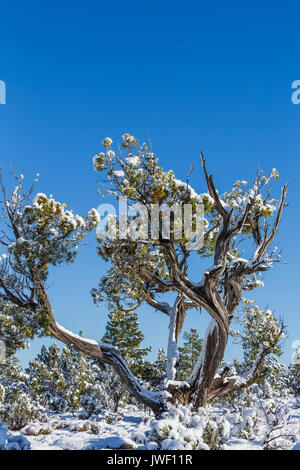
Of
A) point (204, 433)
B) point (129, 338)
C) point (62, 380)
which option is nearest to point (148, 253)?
point (204, 433)

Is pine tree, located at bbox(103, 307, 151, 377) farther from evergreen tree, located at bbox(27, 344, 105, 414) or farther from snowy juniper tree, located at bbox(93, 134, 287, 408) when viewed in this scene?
snowy juniper tree, located at bbox(93, 134, 287, 408)

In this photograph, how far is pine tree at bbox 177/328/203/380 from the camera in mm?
30438

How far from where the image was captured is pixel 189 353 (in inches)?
1229

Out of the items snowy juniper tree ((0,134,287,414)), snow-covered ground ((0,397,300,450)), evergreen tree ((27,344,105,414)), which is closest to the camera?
snow-covered ground ((0,397,300,450))

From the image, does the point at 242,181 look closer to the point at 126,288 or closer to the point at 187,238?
the point at 187,238

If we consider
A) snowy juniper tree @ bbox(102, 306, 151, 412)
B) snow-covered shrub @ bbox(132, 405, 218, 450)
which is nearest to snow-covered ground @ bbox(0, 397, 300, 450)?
snow-covered shrub @ bbox(132, 405, 218, 450)

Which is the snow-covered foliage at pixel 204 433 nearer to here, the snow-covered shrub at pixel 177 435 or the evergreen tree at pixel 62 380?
the snow-covered shrub at pixel 177 435

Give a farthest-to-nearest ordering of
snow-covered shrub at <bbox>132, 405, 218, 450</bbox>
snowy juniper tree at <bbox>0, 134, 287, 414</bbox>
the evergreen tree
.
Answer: the evergreen tree
snowy juniper tree at <bbox>0, 134, 287, 414</bbox>
snow-covered shrub at <bbox>132, 405, 218, 450</bbox>

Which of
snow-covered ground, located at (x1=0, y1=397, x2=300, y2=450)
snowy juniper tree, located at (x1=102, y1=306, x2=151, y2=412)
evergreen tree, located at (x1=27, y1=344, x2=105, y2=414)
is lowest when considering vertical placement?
snow-covered ground, located at (x1=0, y1=397, x2=300, y2=450)

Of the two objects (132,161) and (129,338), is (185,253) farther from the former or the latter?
(129,338)

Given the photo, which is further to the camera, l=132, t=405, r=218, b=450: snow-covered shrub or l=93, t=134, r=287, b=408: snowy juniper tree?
l=93, t=134, r=287, b=408: snowy juniper tree

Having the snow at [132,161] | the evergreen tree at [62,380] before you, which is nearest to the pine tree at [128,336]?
the evergreen tree at [62,380]

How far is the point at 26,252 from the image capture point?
8.35 meters

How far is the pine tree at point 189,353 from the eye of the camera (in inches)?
1198
